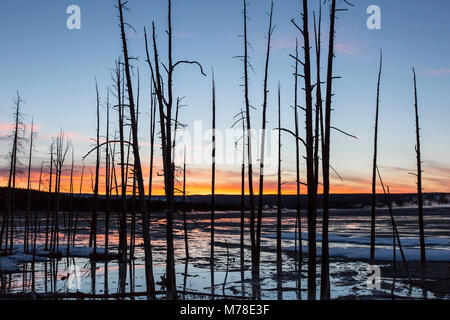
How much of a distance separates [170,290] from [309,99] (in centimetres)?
559

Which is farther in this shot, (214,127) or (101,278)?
(214,127)

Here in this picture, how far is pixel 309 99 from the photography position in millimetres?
9578

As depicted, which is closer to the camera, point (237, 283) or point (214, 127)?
point (237, 283)

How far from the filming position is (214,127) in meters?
21.0

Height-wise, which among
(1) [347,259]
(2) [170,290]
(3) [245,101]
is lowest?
(1) [347,259]
